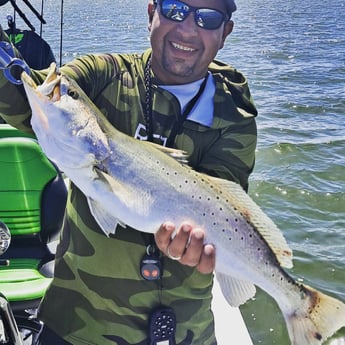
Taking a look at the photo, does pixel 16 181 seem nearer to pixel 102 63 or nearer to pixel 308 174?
pixel 102 63

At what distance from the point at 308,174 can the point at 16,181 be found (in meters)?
6.14

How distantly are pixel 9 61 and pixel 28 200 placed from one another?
213 cm

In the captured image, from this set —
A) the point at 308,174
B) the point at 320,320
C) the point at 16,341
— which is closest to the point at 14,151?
the point at 16,341

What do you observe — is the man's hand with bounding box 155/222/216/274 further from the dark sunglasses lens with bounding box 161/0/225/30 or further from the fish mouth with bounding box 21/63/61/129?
the dark sunglasses lens with bounding box 161/0/225/30

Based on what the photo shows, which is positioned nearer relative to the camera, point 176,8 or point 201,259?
point 201,259

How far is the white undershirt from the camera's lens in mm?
2398

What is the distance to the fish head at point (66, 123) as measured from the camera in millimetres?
2018

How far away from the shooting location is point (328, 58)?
58.9ft

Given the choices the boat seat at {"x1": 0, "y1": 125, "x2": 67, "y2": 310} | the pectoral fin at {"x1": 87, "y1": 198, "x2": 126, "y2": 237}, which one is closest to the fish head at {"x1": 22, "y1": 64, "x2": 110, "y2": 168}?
the pectoral fin at {"x1": 87, "y1": 198, "x2": 126, "y2": 237}

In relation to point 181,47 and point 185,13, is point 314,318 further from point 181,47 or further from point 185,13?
point 185,13

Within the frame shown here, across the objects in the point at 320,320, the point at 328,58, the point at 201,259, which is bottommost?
the point at 328,58

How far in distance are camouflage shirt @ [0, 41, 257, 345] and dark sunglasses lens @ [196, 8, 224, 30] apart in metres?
0.25

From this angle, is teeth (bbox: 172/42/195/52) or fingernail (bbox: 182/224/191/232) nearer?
fingernail (bbox: 182/224/191/232)

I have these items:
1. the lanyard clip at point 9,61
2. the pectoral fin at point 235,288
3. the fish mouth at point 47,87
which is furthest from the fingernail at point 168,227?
the lanyard clip at point 9,61
